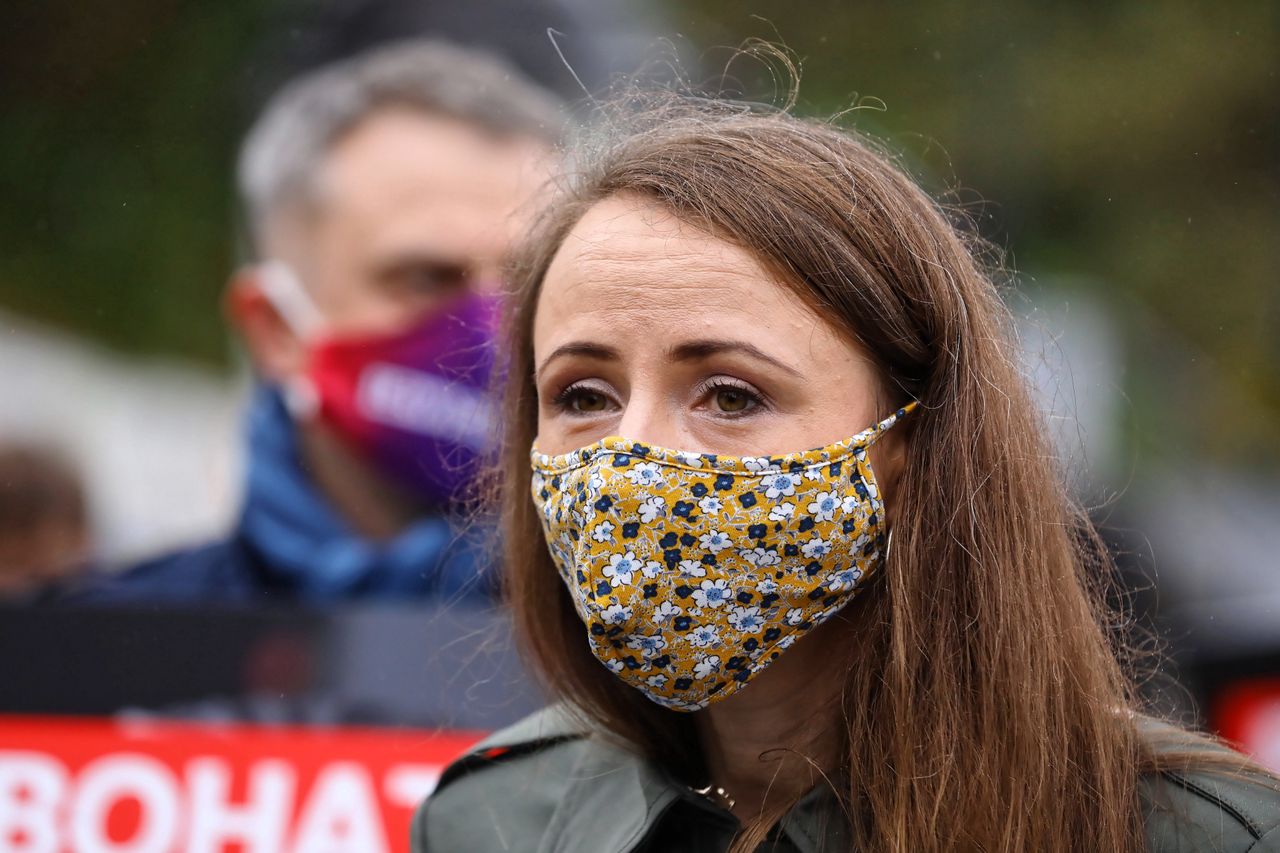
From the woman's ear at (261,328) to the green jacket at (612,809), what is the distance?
6.41 feet

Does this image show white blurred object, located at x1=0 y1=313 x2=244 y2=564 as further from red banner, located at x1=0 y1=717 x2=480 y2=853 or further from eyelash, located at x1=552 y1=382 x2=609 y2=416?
eyelash, located at x1=552 y1=382 x2=609 y2=416

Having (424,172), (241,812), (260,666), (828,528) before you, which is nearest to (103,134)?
(424,172)

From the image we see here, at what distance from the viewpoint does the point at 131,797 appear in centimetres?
321

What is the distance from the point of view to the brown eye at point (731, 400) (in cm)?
181

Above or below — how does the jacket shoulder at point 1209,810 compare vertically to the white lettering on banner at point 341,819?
below

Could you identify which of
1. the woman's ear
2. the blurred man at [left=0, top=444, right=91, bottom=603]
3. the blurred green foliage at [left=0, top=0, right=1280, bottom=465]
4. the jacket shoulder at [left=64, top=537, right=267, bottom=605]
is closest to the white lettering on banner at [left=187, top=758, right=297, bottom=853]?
the jacket shoulder at [left=64, top=537, right=267, bottom=605]

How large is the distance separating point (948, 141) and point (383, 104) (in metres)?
1.71

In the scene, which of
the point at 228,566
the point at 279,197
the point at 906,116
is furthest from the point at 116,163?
the point at 906,116

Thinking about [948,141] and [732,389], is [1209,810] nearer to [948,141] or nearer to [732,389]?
[732,389]

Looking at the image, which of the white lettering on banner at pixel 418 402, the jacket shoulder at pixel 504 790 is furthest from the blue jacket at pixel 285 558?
the jacket shoulder at pixel 504 790

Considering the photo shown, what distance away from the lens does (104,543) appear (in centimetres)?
405

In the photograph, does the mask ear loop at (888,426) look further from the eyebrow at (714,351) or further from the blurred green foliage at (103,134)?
the blurred green foliage at (103,134)

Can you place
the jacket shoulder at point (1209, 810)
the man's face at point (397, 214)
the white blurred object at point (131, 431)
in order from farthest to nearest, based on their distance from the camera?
1. the white blurred object at point (131, 431)
2. the man's face at point (397, 214)
3. the jacket shoulder at point (1209, 810)

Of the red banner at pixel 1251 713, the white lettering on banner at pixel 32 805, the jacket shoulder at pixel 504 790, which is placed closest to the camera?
the jacket shoulder at pixel 504 790
